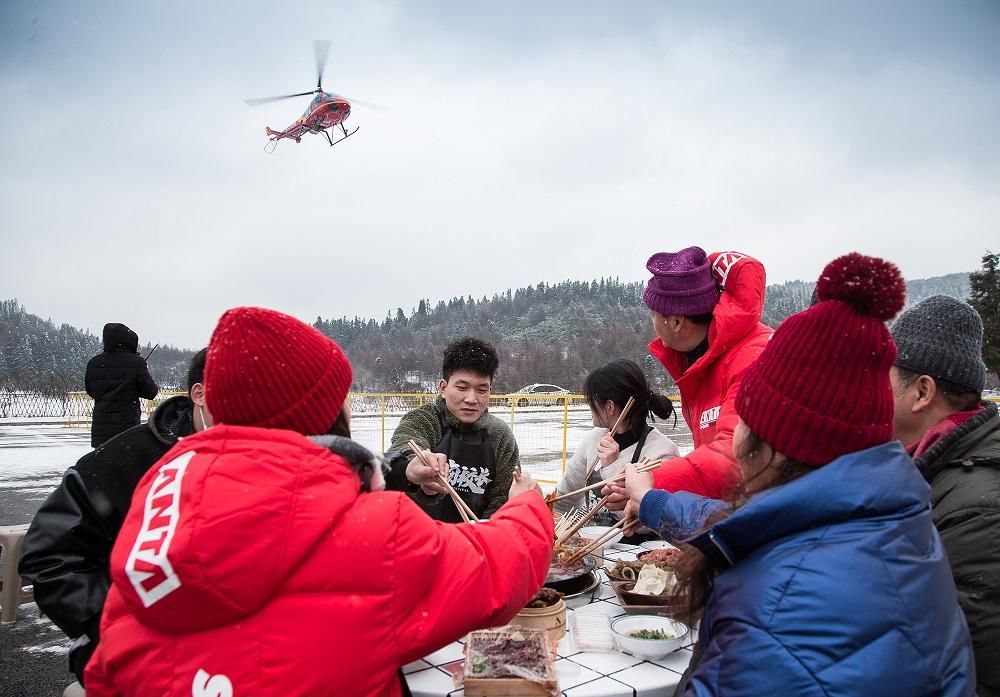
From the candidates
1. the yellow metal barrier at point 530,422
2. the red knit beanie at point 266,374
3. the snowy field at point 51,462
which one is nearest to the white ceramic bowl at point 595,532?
the snowy field at point 51,462

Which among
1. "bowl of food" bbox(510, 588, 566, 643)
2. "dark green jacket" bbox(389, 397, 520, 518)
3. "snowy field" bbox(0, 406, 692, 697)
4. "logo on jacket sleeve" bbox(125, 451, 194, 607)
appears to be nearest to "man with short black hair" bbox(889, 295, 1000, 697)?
"bowl of food" bbox(510, 588, 566, 643)

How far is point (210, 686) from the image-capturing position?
1.02 metres

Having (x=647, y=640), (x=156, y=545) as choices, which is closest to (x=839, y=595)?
(x=647, y=640)

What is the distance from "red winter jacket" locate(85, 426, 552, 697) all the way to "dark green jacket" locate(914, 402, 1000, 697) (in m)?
1.22

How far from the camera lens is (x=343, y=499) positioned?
1.12 m

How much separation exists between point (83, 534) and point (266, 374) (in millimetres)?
1242

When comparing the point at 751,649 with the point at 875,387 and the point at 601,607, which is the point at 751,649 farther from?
the point at 601,607

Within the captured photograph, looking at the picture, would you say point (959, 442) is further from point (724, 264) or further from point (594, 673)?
point (594, 673)

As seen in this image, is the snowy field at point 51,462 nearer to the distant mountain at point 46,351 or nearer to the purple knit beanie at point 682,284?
the purple knit beanie at point 682,284

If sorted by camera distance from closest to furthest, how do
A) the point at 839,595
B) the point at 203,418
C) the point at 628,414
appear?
the point at 839,595
the point at 203,418
the point at 628,414

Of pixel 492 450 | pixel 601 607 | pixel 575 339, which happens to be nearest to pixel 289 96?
pixel 492 450

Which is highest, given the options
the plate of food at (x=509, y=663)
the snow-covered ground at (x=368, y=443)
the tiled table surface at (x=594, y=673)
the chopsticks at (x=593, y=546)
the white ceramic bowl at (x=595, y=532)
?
the chopsticks at (x=593, y=546)

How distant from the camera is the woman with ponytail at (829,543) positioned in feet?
3.06

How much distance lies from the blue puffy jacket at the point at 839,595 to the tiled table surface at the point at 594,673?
0.57 m
